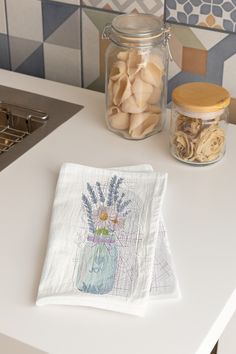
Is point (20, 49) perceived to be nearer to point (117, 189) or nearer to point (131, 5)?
point (131, 5)

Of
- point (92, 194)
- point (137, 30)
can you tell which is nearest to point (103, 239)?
point (92, 194)

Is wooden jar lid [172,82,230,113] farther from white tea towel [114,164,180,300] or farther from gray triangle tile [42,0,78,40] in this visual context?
gray triangle tile [42,0,78,40]

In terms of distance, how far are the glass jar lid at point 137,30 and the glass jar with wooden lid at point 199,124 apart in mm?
104

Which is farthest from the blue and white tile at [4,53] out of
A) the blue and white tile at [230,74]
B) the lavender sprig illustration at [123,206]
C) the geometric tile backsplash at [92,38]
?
the lavender sprig illustration at [123,206]

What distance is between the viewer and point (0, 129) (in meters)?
1.54

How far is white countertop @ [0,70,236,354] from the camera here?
3.11 ft

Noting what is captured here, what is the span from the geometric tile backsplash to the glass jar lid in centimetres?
9

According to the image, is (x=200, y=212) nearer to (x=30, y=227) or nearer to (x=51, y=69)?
(x=30, y=227)

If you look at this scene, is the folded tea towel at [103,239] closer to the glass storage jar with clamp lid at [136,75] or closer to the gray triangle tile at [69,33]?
the glass storage jar with clamp lid at [136,75]

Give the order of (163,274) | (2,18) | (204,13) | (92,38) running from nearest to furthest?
(163,274)
(204,13)
(92,38)
(2,18)

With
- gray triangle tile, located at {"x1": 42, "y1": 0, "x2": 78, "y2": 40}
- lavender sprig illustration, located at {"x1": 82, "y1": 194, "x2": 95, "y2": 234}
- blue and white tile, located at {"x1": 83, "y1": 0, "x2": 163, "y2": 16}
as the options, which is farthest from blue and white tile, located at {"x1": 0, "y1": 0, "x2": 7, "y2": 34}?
lavender sprig illustration, located at {"x1": 82, "y1": 194, "x2": 95, "y2": 234}

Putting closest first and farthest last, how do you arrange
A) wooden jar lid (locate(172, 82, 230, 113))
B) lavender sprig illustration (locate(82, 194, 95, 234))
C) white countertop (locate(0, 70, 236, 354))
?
white countertop (locate(0, 70, 236, 354))
lavender sprig illustration (locate(82, 194, 95, 234))
wooden jar lid (locate(172, 82, 230, 113))

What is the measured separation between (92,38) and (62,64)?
4.2 inches

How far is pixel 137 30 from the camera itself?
1328 millimetres
